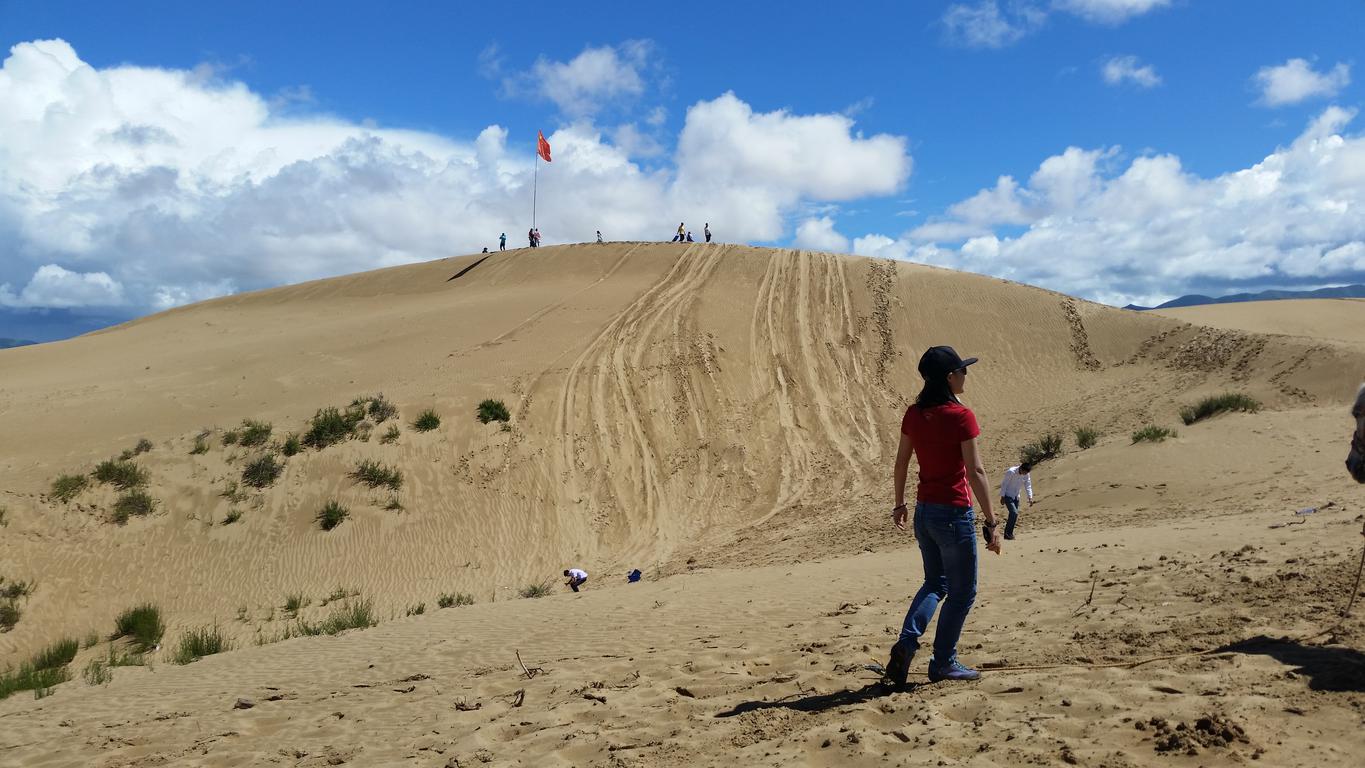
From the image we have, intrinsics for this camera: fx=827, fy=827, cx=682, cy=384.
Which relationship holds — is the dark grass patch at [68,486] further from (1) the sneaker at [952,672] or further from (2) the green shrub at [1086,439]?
(2) the green shrub at [1086,439]

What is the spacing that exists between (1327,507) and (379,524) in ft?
50.8

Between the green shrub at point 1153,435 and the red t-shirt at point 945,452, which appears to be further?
the green shrub at point 1153,435

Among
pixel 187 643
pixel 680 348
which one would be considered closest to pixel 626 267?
pixel 680 348

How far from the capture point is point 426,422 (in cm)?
1972

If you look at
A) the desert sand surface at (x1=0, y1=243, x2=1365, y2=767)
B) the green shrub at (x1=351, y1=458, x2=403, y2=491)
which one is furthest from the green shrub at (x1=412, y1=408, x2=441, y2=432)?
the green shrub at (x1=351, y1=458, x2=403, y2=491)

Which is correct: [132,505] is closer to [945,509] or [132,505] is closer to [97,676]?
[97,676]

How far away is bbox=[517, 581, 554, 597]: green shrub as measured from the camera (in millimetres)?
13336

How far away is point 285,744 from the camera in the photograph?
209 inches

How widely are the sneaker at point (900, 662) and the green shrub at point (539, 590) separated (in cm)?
923

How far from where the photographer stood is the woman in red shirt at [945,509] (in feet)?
14.7

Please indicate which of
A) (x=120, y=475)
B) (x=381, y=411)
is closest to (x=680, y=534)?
(x=381, y=411)

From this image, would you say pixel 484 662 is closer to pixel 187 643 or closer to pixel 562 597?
pixel 562 597

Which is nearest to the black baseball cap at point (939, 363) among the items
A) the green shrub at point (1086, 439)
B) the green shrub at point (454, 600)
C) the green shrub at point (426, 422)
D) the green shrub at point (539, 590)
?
the green shrub at point (539, 590)

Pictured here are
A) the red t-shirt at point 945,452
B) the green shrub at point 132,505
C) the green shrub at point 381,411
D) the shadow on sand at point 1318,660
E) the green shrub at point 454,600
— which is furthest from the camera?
the green shrub at point 381,411
